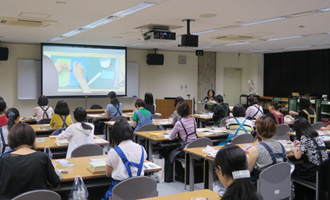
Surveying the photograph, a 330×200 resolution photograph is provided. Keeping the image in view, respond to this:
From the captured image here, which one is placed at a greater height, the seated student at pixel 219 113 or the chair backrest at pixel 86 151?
the seated student at pixel 219 113

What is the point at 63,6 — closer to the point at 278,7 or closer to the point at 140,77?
the point at 278,7

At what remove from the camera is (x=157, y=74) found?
1341 centimetres

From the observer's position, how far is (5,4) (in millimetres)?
5055

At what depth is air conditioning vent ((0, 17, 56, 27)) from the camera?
6375mm

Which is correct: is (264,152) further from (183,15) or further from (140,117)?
(140,117)

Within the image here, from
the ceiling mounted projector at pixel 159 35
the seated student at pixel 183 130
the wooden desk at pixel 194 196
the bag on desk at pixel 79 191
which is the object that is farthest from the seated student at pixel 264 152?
the ceiling mounted projector at pixel 159 35

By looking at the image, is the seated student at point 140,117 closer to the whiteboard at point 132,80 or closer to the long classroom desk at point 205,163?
the long classroom desk at point 205,163

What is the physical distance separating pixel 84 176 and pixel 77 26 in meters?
4.75

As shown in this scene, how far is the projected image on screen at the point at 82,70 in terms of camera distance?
11.0m

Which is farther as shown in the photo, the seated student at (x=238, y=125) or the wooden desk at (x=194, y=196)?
the seated student at (x=238, y=125)

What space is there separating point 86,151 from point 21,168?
5.13 ft

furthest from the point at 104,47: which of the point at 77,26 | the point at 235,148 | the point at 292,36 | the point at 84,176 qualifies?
the point at 235,148

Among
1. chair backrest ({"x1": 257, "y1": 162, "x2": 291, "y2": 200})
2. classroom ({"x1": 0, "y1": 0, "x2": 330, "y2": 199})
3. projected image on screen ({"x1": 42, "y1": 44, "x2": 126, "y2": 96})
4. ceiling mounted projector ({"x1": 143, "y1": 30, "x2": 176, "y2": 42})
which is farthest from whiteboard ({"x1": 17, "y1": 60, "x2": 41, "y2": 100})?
chair backrest ({"x1": 257, "y1": 162, "x2": 291, "y2": 200})

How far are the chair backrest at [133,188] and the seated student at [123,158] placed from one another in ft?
0.87
